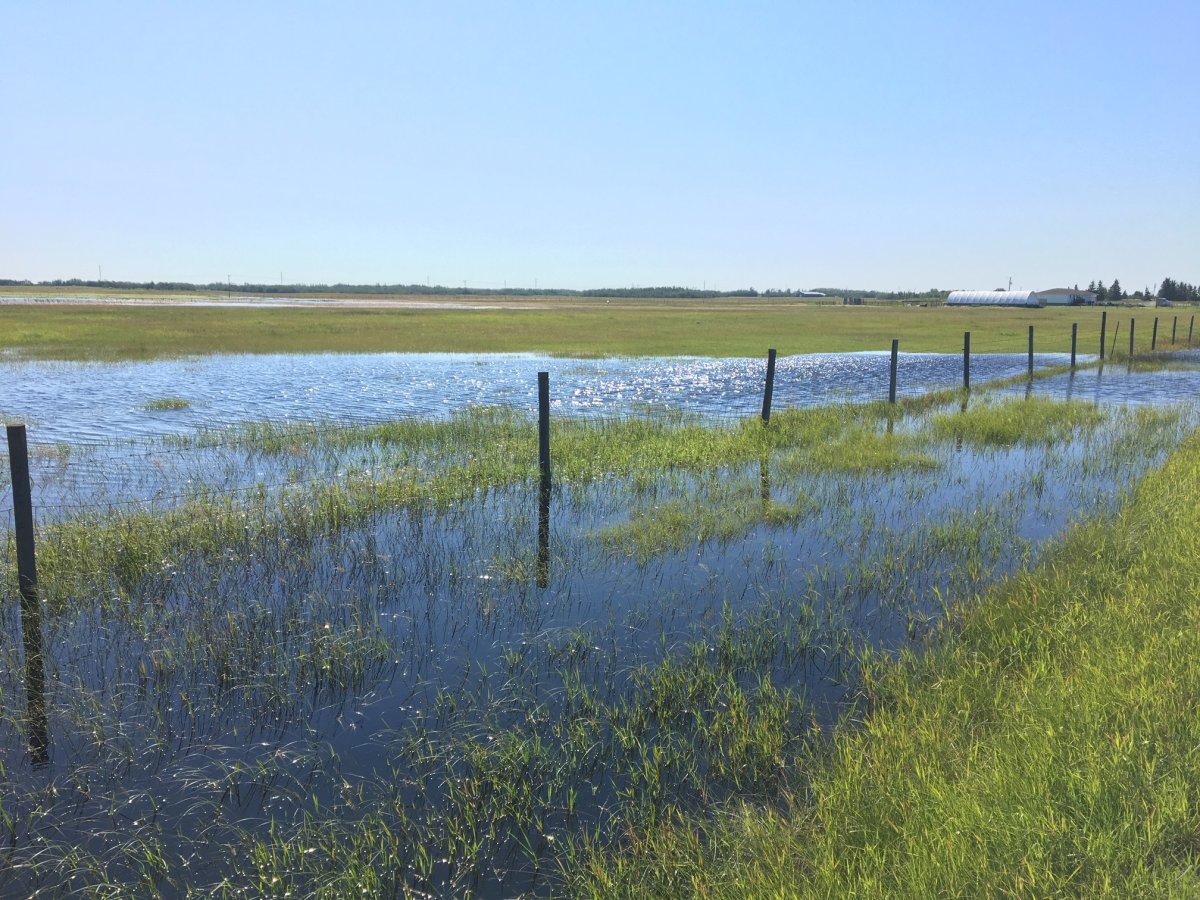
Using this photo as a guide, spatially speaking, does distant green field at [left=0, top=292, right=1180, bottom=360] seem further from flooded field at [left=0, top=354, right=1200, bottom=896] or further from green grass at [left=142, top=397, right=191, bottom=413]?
flooded field at [left=0, top=354, right=1200, bottom=896]

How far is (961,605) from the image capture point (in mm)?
8266

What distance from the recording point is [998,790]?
456cm

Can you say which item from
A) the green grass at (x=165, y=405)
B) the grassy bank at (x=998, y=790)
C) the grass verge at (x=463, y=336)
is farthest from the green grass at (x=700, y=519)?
the grass verge at (x=463, y=336)

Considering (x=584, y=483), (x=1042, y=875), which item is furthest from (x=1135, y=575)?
(x=584, y=483)

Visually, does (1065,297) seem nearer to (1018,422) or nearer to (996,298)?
(996,298)

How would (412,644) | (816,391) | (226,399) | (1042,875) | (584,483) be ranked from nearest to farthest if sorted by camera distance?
(1042,875), (412,644), (584,483), (226,399), (816,391)

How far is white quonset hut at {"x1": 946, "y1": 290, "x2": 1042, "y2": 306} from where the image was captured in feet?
470

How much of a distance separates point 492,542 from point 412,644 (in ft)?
10.9

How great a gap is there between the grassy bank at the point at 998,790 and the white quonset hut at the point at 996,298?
156140mm

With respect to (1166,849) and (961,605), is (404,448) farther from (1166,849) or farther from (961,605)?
(1166,849)

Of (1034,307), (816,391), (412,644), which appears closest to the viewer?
(412,644)

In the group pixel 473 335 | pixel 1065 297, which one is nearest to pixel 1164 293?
pixel 1065 297

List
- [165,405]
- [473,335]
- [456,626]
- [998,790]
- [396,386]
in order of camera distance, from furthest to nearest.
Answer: [473,335]
[396,386]
[165,405]
[456,626]
[998,790]

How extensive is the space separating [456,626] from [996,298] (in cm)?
16655
